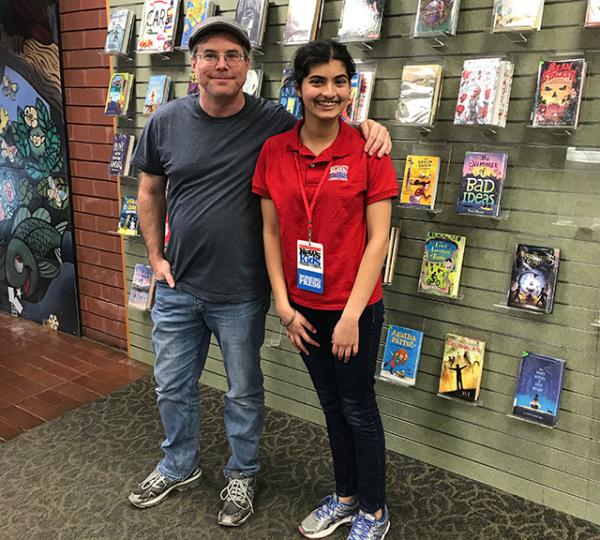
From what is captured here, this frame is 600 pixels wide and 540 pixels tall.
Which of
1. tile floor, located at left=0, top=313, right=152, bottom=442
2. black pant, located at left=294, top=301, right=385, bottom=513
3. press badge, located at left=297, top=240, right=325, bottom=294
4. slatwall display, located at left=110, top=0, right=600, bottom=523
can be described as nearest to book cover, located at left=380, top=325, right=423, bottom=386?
slatwall display, located at left=110, top=0, right=600, bottom=523

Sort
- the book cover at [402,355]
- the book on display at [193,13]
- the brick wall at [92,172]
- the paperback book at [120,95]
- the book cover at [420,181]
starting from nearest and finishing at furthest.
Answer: the book cover at [420,181], the book cover at [402,355], the book on display at [193,13], the paperback book at [120,95], the brick wall at [92,172]

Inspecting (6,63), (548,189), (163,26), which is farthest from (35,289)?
(548,189)

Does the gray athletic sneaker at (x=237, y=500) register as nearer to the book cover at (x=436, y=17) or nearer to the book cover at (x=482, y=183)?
the book cover at (x=482, y=183)

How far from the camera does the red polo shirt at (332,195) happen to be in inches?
66.7

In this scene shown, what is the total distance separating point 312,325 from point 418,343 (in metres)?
0.76

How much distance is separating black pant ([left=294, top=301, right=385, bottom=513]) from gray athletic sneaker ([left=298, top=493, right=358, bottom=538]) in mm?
119

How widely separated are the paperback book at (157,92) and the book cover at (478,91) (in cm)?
161

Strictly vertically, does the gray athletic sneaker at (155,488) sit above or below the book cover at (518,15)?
below

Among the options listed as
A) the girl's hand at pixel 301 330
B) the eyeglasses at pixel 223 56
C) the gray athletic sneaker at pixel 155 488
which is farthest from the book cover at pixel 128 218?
the girl's hand at pixel 301 330

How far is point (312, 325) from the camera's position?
6.15 feet

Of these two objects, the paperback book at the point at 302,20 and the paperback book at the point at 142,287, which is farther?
the paperback book at the point at 142,287

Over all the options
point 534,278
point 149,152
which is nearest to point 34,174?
point 149,152

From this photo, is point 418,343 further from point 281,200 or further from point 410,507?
point 281,200

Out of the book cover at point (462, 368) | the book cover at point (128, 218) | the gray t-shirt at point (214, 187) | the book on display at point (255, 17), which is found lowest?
the book cover at point (462, 368)
